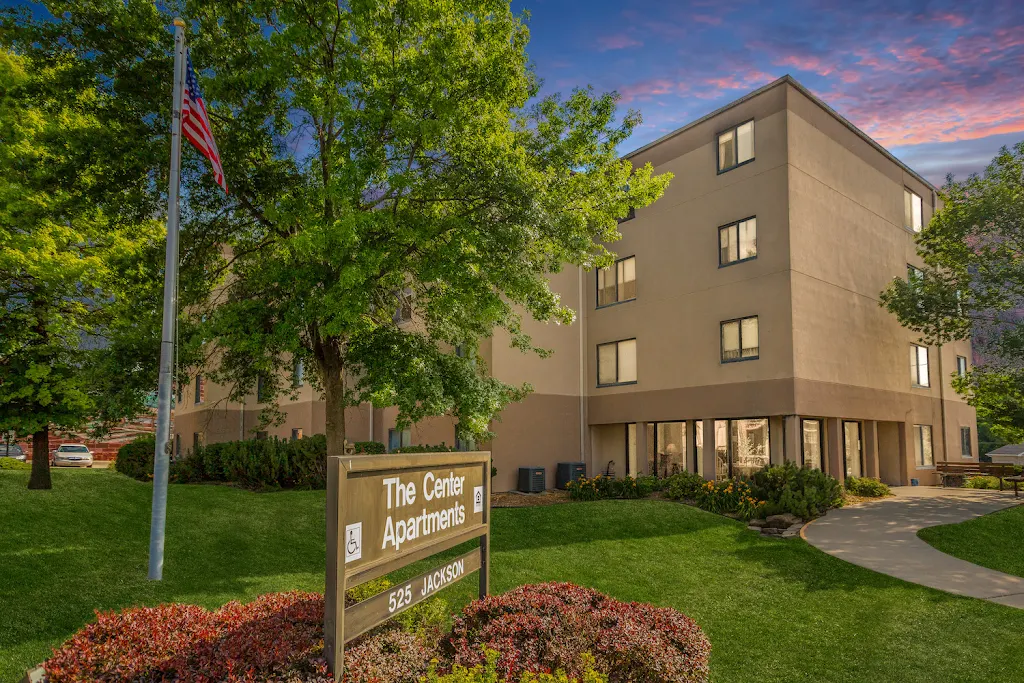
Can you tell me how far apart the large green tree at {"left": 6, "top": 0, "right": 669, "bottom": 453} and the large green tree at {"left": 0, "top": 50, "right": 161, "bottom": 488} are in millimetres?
1353

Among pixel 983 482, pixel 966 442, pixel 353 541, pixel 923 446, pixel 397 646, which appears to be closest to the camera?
pixel 353 541

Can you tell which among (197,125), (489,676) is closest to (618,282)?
(197,125)

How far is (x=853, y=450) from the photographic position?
23938 millimetres

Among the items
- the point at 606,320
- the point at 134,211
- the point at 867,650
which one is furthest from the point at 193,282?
the point at 606,320

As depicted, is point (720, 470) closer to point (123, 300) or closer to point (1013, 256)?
point (1013, 256)

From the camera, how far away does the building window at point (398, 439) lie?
25453 millimetres

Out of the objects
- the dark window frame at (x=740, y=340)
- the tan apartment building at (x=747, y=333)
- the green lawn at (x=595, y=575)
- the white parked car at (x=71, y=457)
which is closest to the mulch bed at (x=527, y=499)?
the tan apartment building at (x=747, y=333)

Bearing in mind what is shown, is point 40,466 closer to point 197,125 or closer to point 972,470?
point 197,125

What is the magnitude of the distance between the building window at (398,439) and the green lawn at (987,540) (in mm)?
16289

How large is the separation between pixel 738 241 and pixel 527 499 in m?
10.4

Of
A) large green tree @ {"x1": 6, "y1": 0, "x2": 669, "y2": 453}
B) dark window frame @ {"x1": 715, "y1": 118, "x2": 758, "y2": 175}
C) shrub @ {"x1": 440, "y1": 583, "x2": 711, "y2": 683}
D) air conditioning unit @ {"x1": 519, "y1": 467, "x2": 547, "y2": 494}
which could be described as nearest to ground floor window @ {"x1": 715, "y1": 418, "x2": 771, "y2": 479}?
air conditioning unit @ {"x1": 519, "y1": 467, "x2": 547, "y2": 494}

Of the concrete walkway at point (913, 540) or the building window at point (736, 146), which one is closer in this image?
the concrete walkway at point (913, 540)

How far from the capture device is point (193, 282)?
48.3 ft

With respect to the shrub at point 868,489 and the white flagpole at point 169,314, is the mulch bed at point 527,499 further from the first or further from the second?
the white flagpole at point 169,314
